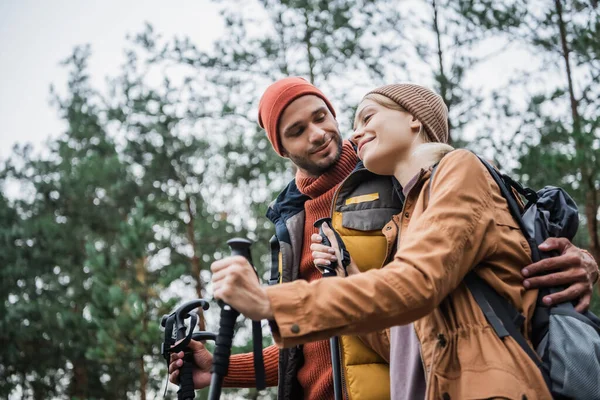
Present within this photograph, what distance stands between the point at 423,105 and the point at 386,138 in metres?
0.22

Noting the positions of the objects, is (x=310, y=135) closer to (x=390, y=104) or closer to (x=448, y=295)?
(x=390, y=104)

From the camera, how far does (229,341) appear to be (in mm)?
1601

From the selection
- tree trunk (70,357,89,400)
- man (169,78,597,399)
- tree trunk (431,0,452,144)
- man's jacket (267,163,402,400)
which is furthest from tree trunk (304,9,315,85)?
tree trunk (70,357,89,400)

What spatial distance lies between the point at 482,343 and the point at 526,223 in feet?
1.59

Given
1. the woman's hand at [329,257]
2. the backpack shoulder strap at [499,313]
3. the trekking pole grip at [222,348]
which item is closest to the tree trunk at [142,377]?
the woman's hand at [329,257]

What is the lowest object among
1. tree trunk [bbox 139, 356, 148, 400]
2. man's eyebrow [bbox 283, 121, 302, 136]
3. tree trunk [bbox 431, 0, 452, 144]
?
tree trunk [bbox 139, 356, 148, 400]

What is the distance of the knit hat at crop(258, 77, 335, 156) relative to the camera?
2.95m

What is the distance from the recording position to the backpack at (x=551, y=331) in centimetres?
150

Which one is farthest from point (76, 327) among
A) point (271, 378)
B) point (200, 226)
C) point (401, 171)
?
point (401, 171)

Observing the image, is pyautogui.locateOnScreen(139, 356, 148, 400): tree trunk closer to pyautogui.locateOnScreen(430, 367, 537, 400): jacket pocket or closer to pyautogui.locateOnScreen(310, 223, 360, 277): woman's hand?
pyautogui.locateOnScreen(310, 223, 360, 277): woman's hand

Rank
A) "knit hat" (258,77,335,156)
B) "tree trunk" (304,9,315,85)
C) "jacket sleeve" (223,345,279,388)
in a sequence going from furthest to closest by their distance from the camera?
"tree trunk" (304,9,315,85), "knit hat" (258,77,335,156), "jacket sleeve" (223,345,279,388)

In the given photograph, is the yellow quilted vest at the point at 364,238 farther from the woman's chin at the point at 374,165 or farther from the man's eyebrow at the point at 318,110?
the man's eyebrow at the point at 318,110

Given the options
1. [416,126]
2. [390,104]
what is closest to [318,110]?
[390,104]

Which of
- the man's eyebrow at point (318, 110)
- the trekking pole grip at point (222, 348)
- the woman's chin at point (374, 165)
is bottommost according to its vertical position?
the trekking pole grip at point (222, 348)
